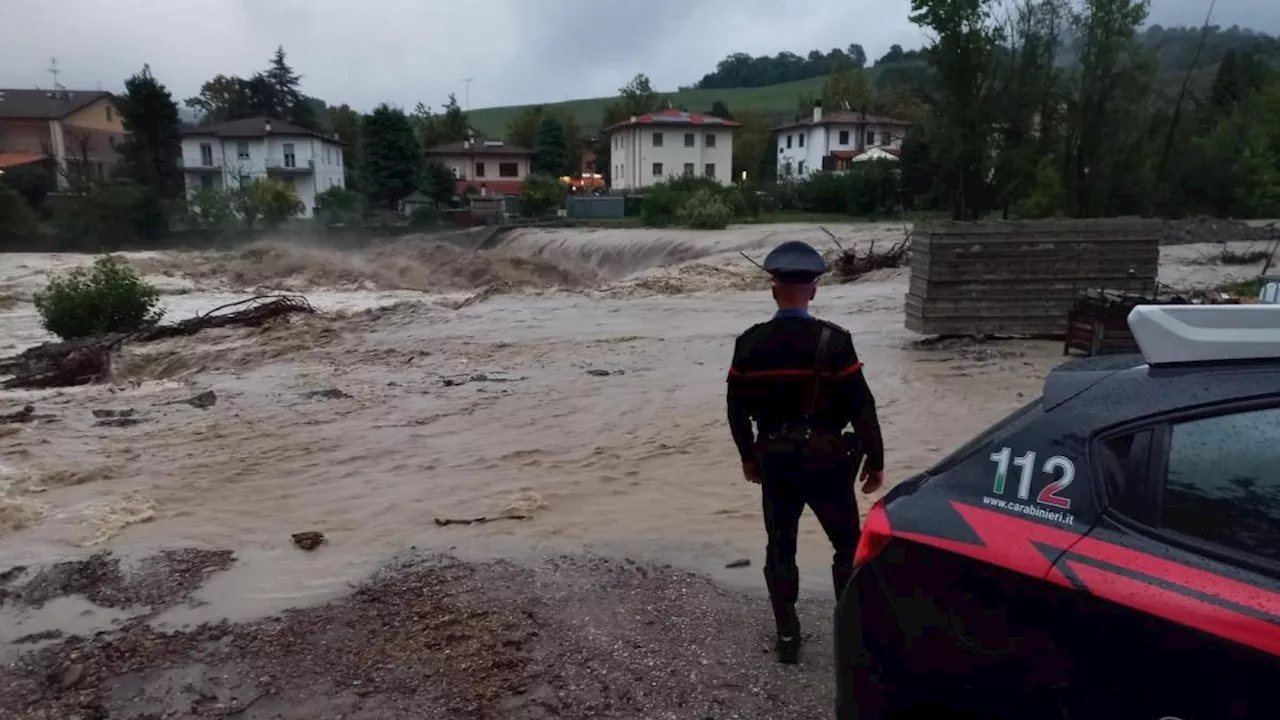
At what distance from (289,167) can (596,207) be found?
2560 centimetres

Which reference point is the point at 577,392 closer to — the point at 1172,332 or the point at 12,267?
the point at 1172,332

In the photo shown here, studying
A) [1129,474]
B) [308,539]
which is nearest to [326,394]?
[308,539]

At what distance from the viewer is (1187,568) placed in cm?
207

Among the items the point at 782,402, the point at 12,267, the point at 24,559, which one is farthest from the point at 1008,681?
the point at 12,267

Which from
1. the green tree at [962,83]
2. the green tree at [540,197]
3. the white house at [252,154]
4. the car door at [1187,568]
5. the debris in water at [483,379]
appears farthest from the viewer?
the white house at [252,154]

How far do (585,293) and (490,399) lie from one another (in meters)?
14.0

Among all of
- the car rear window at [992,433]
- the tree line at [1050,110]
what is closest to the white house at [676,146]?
the tree line at [1050,110]

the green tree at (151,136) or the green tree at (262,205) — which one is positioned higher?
the green tree at (151,136)

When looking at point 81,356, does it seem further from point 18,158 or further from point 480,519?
point 18,158

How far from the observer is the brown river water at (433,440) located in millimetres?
6234

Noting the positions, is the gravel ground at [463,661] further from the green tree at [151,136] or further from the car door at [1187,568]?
the green tree at [151,136]

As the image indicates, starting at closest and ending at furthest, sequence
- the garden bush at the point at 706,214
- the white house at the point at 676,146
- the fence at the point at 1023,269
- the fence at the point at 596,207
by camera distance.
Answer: the fence at the point at 1023,269 → the garden bush at the point at 706,214 → the fence at the point at 596,207 → the white house at the point at 676,146

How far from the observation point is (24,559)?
6.14 m

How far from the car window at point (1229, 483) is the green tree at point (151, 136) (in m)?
68.5
